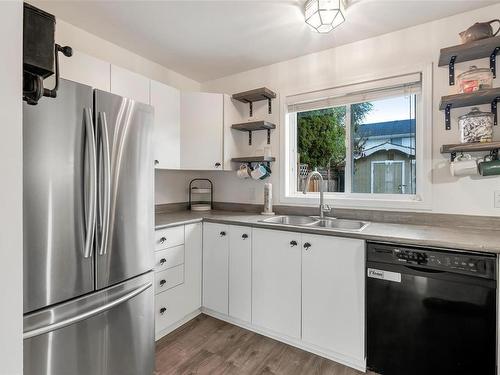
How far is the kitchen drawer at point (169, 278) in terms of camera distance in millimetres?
1980

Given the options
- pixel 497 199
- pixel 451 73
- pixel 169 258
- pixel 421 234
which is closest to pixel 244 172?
pixel 169 258

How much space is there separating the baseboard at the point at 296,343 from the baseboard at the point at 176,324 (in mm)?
85

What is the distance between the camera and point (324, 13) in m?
1.68

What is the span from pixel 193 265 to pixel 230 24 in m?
1.94

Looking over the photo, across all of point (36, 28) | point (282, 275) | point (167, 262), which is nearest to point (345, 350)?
point (282, 275)

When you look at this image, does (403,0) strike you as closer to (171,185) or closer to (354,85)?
(354,85)

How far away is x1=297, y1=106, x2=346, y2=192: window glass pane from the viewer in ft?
8.08

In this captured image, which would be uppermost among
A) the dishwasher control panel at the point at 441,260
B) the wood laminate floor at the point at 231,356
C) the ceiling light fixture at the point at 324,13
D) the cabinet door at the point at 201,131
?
the ceiling light fixture at the point at 324,13

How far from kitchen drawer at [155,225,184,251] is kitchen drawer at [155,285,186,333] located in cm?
36

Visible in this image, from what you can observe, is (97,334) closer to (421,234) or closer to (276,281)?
(276,281)

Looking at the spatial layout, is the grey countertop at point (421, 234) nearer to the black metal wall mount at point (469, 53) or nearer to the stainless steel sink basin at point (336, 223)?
the stainless steel sink basin at point (336, 223)

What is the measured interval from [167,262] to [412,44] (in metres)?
2.49

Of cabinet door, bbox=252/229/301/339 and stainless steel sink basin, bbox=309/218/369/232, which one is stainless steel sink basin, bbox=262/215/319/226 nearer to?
stainless steel sink basin, bbox=309/218/369/232

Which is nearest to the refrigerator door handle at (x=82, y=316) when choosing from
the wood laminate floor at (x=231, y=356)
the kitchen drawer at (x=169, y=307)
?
the kitchen drawer at (x=169, y=307)
